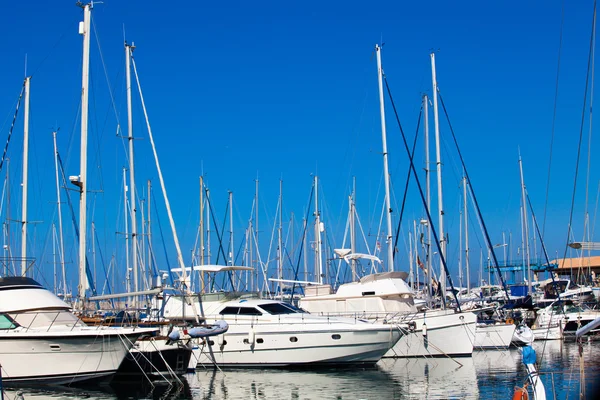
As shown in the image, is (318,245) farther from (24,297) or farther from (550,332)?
(24,297)

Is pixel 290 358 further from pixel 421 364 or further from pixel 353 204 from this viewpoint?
pixel 353 204

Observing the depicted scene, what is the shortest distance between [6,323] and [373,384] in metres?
11.0

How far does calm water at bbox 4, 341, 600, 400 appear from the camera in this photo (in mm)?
19562

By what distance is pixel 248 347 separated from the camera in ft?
82.4

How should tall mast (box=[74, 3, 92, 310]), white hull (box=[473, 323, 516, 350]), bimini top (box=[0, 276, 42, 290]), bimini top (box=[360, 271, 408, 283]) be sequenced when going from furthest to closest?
white hull (box=[473, 323, 516, 350])
bimini top (box=[360, 271, 408, 283])
tall mast (box=[74, 3, 92, 310])
bimini top (box=[0, 276, 42, 290])

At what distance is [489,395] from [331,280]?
3359 centimetres

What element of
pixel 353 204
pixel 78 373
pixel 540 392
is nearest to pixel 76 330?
pixel 78 373

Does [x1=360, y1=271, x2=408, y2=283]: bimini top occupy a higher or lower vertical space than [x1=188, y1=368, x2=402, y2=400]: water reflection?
higher

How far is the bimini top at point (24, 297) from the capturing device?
70.6 feet

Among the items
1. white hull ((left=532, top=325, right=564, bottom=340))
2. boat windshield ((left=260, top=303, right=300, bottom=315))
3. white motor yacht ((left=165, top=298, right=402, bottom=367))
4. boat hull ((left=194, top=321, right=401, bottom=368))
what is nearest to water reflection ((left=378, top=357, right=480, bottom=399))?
boat hull ((left=194, top=321, right=401, bottom=368))

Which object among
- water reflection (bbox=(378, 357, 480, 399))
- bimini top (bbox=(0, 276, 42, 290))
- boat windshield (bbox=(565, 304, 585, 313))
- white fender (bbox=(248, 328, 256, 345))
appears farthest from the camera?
boat windshield (bbox=(565, 304, 585, 313))

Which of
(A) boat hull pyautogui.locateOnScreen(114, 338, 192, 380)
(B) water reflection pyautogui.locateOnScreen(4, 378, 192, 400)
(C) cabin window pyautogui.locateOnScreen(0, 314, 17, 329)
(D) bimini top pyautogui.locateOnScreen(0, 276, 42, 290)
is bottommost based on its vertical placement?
(B) water reflection pyautogui.locateOnScreen(4, 378, 192, 400)

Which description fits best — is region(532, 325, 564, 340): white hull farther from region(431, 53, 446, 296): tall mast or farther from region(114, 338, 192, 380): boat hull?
region(114, 338, 192, 380): boat hull

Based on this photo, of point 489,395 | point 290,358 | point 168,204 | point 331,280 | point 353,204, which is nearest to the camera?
point 489,395
